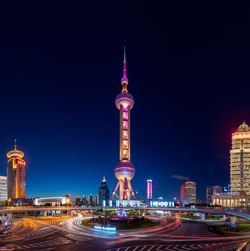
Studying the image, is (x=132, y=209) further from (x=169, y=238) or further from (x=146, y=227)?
(x=169, y=238)

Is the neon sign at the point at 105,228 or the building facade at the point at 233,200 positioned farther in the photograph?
the building facade at the point at 233,200

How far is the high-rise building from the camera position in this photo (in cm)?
18700

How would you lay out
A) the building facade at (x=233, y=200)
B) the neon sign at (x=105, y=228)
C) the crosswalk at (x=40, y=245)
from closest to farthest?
1. the crosswalk at (x=40, y=245)
2. the neon sign at (x=105, y=228)
3. the building facade at (x=233, y=200)

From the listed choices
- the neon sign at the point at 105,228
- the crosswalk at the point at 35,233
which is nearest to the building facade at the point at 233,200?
the neon sign at the point at 105,228

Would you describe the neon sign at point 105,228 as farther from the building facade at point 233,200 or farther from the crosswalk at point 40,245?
the building facade at point 233,200

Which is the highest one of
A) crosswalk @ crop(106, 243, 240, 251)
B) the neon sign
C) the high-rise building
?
the high-rise building

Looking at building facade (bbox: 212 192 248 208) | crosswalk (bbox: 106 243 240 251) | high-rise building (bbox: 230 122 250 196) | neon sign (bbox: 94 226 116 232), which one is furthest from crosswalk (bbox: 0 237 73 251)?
high-rise building (bbox: 230 122 250 196)

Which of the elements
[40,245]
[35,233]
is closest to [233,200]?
[35,233]

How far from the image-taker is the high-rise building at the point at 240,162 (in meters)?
187

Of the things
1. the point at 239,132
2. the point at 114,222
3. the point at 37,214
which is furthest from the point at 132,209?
the point at 239,132

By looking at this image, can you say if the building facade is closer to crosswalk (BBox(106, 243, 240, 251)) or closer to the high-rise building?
the high-rise building

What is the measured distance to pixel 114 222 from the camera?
4045 inches

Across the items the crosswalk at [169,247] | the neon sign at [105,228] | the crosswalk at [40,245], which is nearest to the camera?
the crosswalk at [169,247]

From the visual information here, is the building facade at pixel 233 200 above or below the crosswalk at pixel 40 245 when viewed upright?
below
